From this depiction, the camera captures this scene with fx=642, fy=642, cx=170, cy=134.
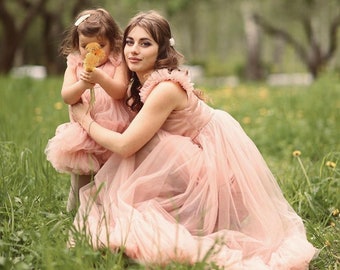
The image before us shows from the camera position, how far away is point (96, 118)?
297cm

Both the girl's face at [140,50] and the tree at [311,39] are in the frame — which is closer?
the girl's face at [140,50]

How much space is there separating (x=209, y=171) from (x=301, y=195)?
0.85m

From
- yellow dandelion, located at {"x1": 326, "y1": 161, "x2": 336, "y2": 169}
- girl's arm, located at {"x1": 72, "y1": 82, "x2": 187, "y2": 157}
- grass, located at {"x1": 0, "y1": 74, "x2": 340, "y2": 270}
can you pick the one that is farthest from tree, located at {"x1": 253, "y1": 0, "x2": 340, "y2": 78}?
girl's arm, located at {"x1": 72, "y1": 82, "x2": 187, "y2": 157}

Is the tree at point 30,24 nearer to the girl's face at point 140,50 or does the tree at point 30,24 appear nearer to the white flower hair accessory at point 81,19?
the white flower hair accessory at point 81,19

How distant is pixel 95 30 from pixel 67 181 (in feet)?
3.94

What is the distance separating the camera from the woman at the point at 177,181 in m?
2.72

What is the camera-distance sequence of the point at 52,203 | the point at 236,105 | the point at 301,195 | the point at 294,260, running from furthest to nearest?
the point at 236,105
the point at 301,195
the point at 52,203
the point at 294,260

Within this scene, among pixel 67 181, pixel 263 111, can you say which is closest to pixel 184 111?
pixel 67 181

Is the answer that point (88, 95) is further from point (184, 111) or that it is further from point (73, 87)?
point (184, 111)

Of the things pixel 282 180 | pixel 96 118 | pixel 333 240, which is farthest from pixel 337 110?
pixel 96 118

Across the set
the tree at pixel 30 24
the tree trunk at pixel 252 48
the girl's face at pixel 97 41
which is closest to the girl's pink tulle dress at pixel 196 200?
the girl's face at pixel 97 41

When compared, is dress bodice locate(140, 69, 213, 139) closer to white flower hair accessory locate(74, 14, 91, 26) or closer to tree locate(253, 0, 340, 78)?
white flower hair accessory locate(74, 14, 91, 26)

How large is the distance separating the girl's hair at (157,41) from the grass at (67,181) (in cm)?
64

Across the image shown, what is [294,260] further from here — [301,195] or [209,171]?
[301,195]
